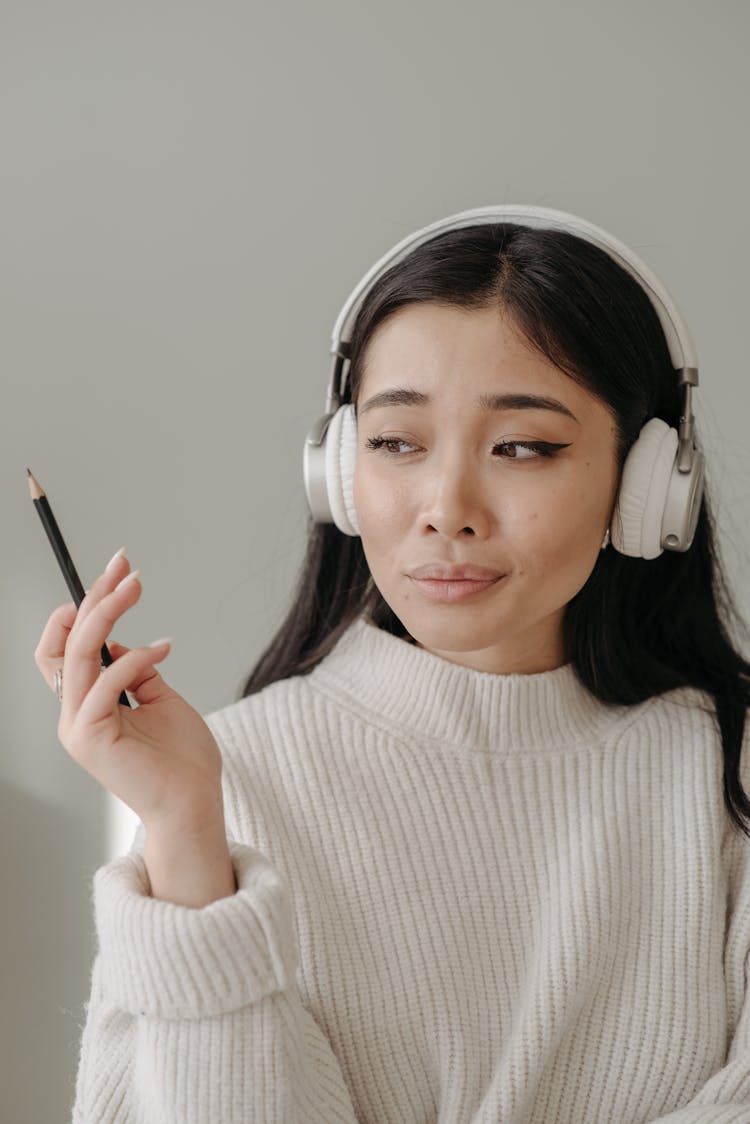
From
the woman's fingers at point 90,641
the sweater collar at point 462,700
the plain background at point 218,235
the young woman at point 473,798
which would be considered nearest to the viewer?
the woman's fingers at point 90,641

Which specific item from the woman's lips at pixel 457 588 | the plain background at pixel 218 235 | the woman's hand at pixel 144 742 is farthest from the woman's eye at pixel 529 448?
the plain background at pixel 218 235

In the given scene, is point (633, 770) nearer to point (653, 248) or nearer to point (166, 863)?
point (166, 863)

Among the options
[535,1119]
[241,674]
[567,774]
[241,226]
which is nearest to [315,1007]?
[535,1119]

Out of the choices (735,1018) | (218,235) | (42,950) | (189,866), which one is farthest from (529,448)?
(42,950)

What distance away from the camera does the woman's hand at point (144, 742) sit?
2.99ft

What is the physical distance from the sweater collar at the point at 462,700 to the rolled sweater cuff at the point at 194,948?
0.30 m

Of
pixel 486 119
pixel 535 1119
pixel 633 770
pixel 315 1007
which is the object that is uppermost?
pixel 486 119

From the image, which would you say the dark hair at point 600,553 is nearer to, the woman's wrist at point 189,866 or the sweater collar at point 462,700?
the sweater collar at point 462,700

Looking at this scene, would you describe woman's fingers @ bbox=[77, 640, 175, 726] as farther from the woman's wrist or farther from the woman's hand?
the woman's wrist

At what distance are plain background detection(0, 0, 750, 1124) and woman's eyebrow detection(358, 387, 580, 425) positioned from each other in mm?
575

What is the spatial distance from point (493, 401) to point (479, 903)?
486 mm

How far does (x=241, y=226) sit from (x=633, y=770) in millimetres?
893

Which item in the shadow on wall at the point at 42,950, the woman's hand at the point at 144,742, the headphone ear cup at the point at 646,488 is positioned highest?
the headphone ear cup at the point at 646,488

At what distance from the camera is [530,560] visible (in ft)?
3.65
